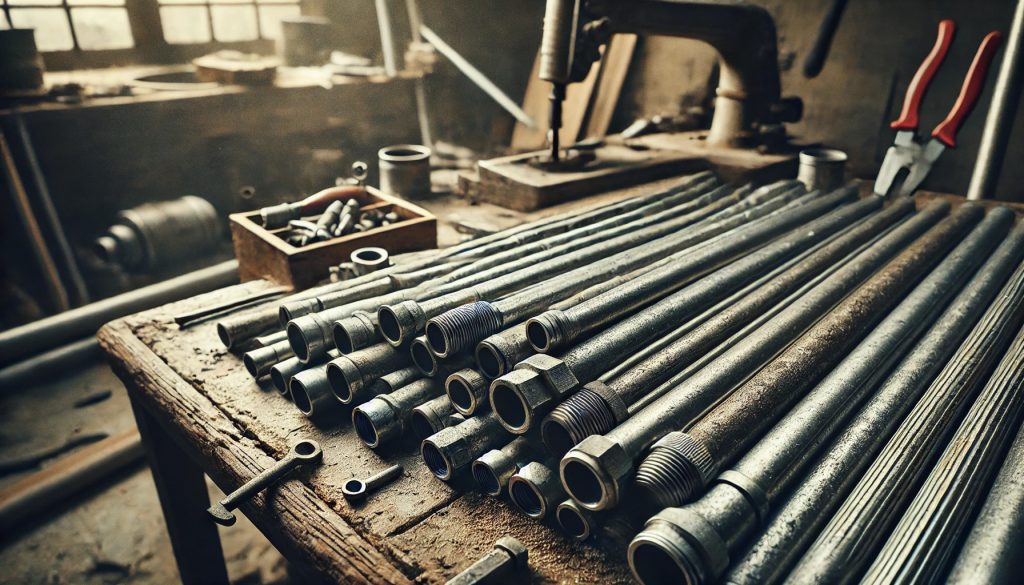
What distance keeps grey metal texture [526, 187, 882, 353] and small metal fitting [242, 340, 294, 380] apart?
1.86 feet

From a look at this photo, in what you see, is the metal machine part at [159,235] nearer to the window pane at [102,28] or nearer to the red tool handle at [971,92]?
the window pane at [102,28]

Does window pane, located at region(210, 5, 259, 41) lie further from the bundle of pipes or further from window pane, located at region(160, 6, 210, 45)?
the bundle of pipes

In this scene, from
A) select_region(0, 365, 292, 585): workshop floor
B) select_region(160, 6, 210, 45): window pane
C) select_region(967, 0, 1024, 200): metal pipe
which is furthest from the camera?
select_region(160, 6, 210, 45): window pane

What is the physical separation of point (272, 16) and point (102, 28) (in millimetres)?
1555

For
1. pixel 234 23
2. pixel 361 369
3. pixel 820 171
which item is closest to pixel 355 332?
pixel 361 369

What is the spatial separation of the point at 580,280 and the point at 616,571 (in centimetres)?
Answer: 68

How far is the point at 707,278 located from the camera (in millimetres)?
1435

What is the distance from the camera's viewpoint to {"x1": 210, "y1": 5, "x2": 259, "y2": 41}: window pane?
5.90 metres

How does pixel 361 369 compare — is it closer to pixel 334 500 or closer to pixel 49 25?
pixel 334 500

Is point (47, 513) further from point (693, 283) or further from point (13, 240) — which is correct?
point (693, 283)

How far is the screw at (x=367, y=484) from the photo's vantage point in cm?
102

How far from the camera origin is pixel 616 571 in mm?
895

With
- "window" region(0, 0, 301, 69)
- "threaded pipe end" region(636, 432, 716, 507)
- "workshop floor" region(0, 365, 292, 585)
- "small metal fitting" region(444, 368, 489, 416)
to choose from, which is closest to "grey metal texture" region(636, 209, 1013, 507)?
"threaded pipe end" region(636, 432, 716, 507)

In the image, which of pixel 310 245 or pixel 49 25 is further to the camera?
pixel 49 25
